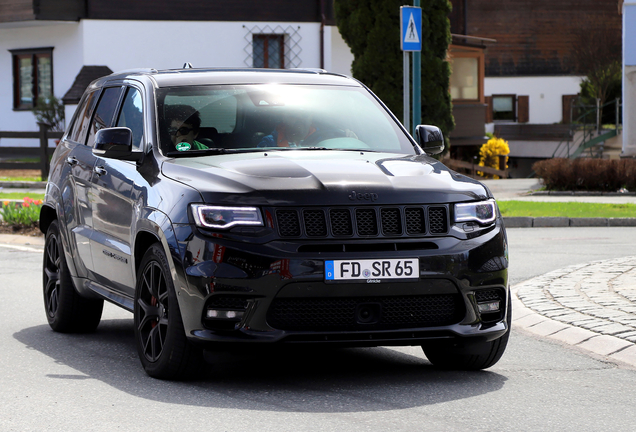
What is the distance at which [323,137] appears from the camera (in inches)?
270

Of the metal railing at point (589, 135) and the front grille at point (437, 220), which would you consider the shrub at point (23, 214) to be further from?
the metal railing at point (589, 135)

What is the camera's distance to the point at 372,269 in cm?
555

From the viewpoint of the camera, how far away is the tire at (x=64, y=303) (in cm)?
796

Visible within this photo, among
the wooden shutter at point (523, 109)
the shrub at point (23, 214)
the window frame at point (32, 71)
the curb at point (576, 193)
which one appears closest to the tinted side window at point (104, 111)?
the shrub at point (23, 214)

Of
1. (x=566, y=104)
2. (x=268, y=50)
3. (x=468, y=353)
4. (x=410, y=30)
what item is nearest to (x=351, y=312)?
(x=468, y=353)

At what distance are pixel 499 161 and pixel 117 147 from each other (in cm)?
3161

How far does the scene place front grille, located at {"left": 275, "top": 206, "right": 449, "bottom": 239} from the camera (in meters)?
5.56

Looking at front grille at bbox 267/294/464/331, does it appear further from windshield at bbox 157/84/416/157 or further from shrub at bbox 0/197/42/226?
shrub at bbox 0/197/42/226

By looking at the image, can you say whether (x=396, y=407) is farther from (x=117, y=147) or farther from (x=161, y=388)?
(x=117, y=147)

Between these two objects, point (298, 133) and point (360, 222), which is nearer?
point (360, 222)

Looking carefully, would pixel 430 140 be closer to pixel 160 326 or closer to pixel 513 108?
pixel 160 326

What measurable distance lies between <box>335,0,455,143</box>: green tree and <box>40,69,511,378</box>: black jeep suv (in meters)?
20.0

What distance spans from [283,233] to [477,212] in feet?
3.72

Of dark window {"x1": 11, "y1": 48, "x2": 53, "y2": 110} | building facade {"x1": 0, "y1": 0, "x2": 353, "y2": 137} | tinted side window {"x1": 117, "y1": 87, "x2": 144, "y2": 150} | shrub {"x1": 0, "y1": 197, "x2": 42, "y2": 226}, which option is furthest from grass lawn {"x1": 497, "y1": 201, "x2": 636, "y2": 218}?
dark window {"x1": 11, "y1": 48, "x2": 53, "y2": 110}
